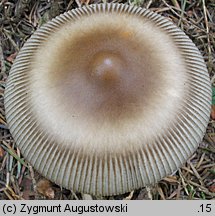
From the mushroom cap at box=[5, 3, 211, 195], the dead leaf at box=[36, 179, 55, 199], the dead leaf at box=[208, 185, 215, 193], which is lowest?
the dead leaf at box=[208, 185, 215, 193]

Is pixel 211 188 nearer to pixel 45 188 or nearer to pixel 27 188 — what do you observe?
pixel 45 188

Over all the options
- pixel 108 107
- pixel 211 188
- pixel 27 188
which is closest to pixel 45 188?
pixel 27 188

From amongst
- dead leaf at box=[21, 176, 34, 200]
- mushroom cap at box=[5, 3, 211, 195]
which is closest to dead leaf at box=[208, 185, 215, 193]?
mushroom cap at box=[5, 3, 211, 195]

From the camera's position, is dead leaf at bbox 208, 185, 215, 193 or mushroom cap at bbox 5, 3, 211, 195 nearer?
mushroom cap at bbox 5, 3, 211, 195

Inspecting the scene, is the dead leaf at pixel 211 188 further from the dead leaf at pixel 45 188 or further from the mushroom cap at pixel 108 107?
the dead leaf at pixel 45 188

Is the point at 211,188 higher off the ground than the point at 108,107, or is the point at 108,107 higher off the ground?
the point at 108,107

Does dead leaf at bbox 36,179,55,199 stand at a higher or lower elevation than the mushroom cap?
lower

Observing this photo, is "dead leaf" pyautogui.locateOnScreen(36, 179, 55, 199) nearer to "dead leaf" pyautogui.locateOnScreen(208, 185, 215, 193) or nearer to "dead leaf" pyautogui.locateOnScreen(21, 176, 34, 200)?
"dead leaf" pyautogui.locateOnScreen(21, 176, 34, 200)
